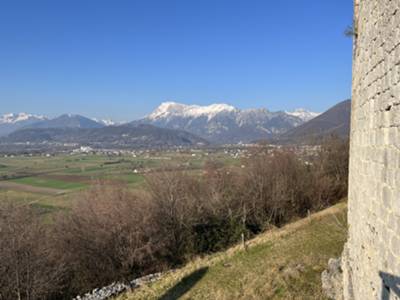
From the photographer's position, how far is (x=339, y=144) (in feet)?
112

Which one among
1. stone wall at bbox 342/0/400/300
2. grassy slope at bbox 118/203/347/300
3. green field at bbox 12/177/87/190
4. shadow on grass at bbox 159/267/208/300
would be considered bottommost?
green field at bbox 12/177/87/190

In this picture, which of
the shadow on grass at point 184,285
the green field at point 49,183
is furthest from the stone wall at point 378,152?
the green field at point 49,183

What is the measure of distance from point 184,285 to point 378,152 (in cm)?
1329

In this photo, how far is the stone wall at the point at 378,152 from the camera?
3.57 metres

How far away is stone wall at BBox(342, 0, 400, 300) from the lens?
11.7ft

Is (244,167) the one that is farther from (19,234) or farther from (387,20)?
(387,20)

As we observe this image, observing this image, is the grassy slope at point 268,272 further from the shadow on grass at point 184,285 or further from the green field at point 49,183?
the green field at point 49,183

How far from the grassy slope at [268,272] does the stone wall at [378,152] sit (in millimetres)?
Answer: 5403

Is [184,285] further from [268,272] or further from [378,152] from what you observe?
[378,152]

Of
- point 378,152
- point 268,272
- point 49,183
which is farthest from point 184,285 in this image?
point 49,183

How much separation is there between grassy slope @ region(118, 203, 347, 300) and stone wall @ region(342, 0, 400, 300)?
5403mm

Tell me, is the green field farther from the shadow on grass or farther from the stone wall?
the stone wall

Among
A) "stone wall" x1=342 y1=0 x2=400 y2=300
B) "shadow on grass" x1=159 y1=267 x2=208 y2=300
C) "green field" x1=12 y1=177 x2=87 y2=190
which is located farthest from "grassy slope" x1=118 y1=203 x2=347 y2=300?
"green field" x1=12 y1=177 x2=87 y2=190

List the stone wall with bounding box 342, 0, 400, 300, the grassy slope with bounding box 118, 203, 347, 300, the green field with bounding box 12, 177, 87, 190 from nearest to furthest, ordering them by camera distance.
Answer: the stone wall with bounding box 342, 0, 400, 300
the grassy slope with bounding box 118, 203, 347, 300
the green field with bounding box 12, 177, 87, 190
